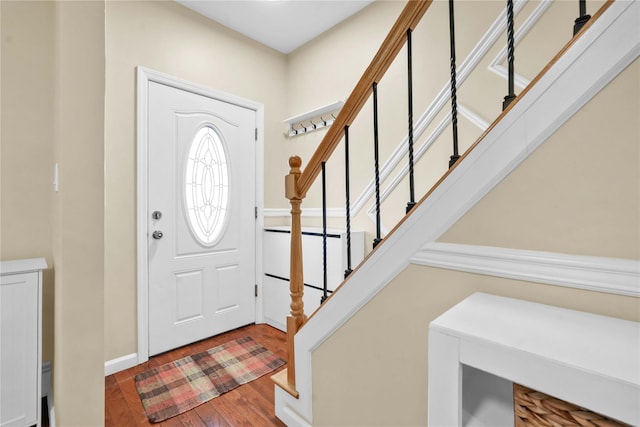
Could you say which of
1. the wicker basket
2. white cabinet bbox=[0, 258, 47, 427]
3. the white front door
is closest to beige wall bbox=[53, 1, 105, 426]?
white cabinet bbox=[0, 258, 47, 427]

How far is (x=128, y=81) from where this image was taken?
2.06m

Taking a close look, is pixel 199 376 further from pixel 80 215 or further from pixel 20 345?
pixel 80 215

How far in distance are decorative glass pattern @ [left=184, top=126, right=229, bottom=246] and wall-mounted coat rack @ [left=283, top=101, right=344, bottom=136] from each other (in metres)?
0.78

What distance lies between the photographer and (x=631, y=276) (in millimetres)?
602

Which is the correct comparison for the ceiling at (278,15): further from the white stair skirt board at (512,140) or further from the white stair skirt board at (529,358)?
the white stair skirt board at (529,358)

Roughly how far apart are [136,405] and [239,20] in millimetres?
2923

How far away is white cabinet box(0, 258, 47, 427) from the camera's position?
129 cm

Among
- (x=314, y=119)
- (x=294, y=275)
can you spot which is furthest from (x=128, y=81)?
(x=294, y=275)

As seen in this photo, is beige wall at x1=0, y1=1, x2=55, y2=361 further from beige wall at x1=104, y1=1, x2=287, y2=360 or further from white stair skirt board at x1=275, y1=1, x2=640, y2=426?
white stair skirt board at x1=275, y1=1, x2=640, y2=426

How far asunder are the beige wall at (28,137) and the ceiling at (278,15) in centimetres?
111

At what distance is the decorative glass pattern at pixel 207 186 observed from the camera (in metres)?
2.40

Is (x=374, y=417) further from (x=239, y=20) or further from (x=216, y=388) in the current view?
(x=239, y=20)

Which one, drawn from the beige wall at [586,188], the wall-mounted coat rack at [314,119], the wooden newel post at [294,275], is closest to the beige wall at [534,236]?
the beige wall at [586,188]

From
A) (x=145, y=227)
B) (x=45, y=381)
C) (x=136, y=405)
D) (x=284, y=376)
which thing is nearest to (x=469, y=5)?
(x=284, y=376)
